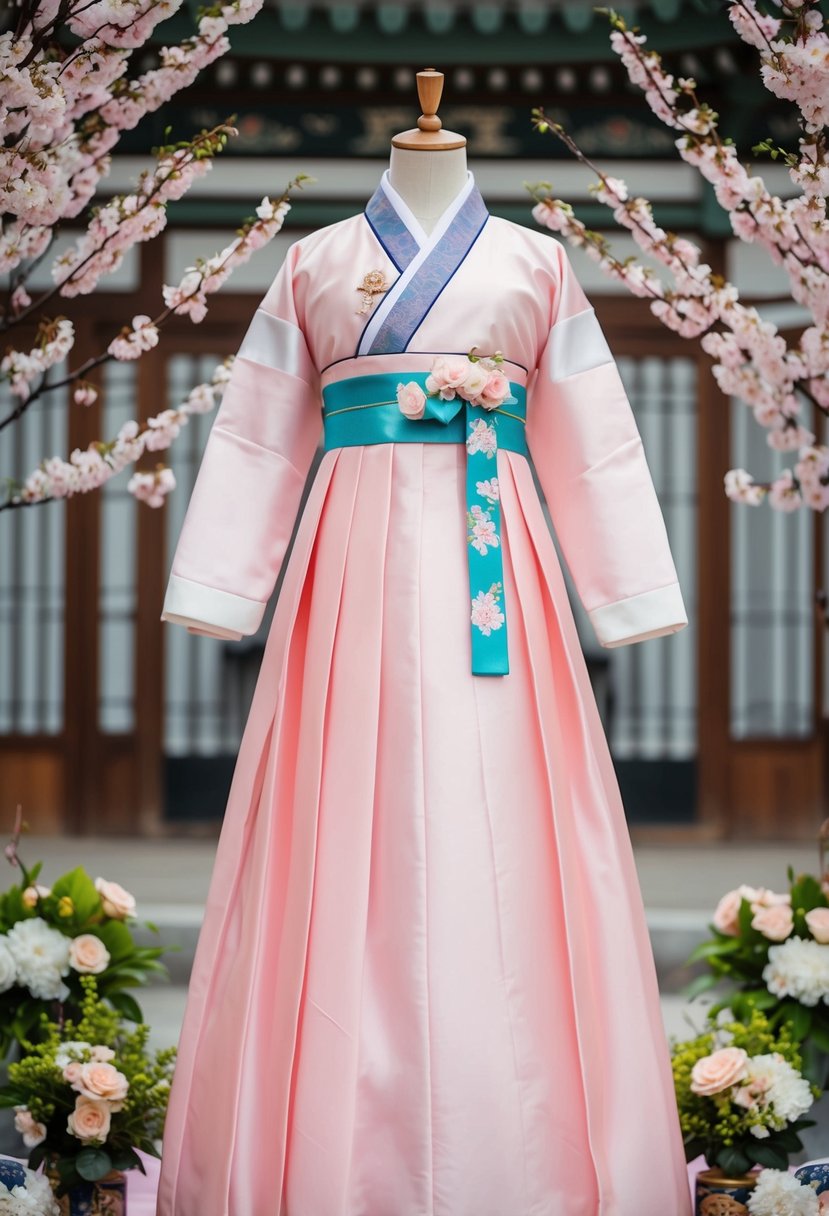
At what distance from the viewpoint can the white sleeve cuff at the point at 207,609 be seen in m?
2.38

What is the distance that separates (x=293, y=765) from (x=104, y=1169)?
80 cm

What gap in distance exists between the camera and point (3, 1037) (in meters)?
2.97

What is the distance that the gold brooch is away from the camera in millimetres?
2314

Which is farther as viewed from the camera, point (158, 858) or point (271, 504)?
point (158, 858)

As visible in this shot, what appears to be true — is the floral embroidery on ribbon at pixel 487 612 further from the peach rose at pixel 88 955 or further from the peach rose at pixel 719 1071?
the peach rose at pixel 88 955

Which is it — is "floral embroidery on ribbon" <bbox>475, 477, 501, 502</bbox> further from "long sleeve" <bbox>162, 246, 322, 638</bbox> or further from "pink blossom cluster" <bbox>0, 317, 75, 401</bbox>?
"pink blossom cluster" <bbox>0, 317, 75, 401</bbox>

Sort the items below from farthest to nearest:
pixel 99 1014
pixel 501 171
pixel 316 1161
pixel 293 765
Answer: pixel 501 171 → pixel 99 1014 → pixel 293 765 → pixel 316 1161

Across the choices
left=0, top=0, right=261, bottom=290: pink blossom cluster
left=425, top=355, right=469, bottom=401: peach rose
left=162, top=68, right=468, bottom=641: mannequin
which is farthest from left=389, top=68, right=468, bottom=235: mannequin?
left=0, top=0, right=261, bottom=290: pink blossom cluster

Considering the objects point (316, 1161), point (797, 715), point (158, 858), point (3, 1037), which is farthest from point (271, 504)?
point (797, 715)

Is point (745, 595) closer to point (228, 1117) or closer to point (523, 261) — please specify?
point (523, 261)

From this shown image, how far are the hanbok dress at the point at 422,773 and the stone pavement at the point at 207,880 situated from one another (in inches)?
46.5

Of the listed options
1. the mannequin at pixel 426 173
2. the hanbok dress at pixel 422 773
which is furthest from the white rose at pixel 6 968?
the mannequin at pixel 426 173

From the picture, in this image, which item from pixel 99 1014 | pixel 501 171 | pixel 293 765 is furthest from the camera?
pixel 501 171

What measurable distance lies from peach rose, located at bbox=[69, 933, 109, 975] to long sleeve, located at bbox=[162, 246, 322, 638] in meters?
0.90
